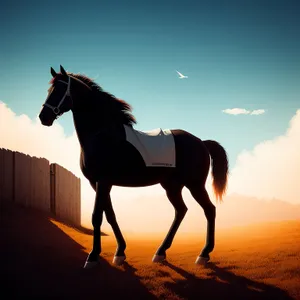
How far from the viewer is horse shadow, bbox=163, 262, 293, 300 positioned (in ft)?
14.1

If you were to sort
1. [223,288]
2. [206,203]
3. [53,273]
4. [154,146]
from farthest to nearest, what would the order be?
[206,203]
[154,146]
[53,273]
[223,288]

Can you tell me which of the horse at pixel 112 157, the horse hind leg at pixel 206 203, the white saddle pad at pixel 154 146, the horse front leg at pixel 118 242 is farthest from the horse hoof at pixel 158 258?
the white saddle pad at pixel 154 146

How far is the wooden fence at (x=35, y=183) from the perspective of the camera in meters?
8.61

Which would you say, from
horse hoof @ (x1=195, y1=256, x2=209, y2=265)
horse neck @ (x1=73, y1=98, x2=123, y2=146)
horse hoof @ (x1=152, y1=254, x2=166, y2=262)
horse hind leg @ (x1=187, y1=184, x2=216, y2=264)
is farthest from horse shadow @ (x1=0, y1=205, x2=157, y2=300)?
horse neck @ (x1=73, y1=98, x2=123, y2=146)

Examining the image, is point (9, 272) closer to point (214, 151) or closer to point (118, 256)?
point (118, 256)

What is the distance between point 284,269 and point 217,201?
1.73m

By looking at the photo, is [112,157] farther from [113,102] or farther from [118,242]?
[118,242]

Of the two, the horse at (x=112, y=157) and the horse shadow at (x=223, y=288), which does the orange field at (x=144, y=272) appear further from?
the horse at (x=112, y=157)

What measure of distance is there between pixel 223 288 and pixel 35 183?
6.77 m

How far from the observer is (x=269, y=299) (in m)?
4.20

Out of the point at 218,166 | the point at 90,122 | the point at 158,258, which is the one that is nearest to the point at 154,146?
the point at 90,122

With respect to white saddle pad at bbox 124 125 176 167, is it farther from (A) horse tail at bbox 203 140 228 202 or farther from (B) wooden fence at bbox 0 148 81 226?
(B) wooden fence at bbox 0 148 81 226

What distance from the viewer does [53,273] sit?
4988 mm

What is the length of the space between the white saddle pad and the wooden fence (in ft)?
14.3
